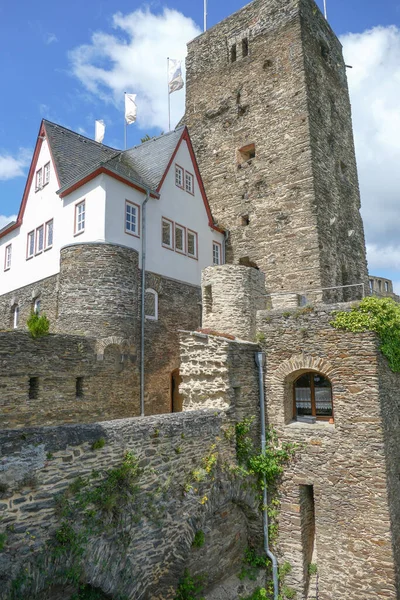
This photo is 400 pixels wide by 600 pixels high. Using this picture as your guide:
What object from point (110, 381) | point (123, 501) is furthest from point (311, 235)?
point (123, 501)

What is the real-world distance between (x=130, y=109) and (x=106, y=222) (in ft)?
47.4

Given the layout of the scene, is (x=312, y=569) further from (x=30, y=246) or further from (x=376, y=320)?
(x=30, y=246)

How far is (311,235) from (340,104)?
10.1m

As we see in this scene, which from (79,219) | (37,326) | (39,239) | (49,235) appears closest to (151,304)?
(79,219)

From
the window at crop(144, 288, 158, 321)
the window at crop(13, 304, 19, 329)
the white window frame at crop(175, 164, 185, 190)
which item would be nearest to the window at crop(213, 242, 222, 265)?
the white window frame at crop(175, 164, 185, 190)

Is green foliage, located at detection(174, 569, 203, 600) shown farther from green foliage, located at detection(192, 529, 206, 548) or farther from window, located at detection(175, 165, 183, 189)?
window, located at detection(175, 165, 183, 189)

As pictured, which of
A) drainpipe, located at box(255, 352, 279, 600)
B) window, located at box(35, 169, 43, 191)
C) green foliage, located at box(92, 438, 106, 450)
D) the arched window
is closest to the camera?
green foliage, located at box(92, 438, 106, 450)

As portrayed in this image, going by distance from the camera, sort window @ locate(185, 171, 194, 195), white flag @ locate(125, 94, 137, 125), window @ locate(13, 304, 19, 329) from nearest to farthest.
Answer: window @ locate(13, 304, 19, 329) < window @ locate(185, 171, 194, 195) < white flag @ locate(125, 94, 137, 125)

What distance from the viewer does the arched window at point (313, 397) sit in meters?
13.5

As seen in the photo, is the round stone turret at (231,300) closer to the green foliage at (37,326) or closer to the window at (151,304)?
the window at (151,304)

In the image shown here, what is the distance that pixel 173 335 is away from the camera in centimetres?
1839

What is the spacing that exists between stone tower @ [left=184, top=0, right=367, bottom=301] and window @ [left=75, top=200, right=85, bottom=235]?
8.78 meters

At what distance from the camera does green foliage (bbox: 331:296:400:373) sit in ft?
41.0

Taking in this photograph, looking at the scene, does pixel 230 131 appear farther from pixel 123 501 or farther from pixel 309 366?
pixel 123 501
